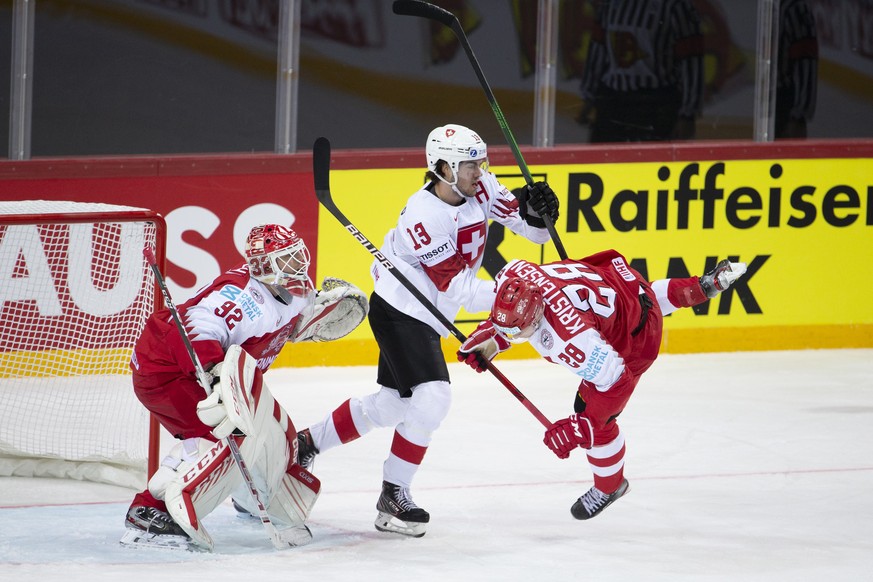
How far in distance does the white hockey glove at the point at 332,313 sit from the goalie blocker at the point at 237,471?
0.33 meters

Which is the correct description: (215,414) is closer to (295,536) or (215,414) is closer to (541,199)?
(295,536)

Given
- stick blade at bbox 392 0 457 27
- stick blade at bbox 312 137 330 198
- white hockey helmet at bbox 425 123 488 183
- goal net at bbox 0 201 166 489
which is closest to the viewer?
white hockey helmet at bbox 425 123 488 183

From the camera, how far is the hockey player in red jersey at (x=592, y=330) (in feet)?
13.4

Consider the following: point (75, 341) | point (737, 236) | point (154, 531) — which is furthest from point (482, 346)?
point (737, 236)

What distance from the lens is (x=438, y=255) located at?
179 inches

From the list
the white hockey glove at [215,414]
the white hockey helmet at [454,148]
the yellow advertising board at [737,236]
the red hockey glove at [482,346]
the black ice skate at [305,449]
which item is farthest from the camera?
the yellow advertising board at [737,236]

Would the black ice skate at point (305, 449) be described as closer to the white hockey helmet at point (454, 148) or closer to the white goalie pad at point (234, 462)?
the white goalie pad at point (234, 462)

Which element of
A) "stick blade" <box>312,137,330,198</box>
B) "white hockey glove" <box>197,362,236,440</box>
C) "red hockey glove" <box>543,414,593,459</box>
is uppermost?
"stick blade" <box>312,137,330,198</box>

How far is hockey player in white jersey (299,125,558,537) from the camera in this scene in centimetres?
446

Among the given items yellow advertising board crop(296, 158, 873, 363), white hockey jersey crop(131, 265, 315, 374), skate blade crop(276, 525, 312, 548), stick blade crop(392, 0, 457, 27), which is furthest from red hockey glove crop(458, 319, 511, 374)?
yellow advertising board crop(296, 158, 873, 363)

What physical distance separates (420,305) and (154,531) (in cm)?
105

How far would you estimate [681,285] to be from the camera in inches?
177

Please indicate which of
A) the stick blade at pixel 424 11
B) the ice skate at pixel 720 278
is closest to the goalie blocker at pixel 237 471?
the ice skate at pixel 720 278

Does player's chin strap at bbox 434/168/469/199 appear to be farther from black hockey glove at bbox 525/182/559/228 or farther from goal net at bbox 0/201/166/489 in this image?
goal net at bbox 0/201/166/489
